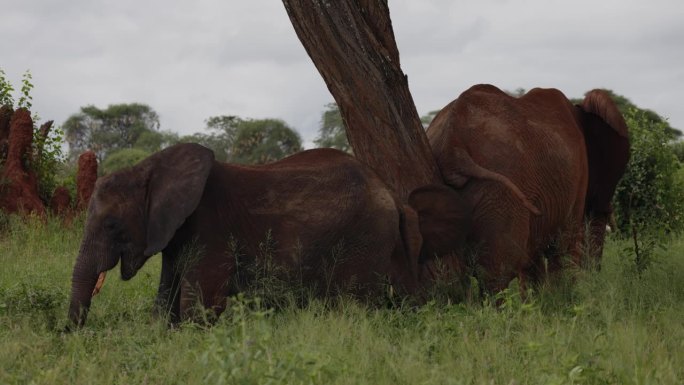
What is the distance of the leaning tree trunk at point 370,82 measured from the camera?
7.58m

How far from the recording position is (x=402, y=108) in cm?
782

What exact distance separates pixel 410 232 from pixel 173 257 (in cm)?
169

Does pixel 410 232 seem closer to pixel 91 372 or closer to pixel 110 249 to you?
pixel 110 249

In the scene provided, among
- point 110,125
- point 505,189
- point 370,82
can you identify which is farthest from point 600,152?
point 110,125

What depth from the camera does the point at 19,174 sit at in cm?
1359

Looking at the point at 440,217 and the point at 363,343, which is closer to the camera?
the point at 363,343

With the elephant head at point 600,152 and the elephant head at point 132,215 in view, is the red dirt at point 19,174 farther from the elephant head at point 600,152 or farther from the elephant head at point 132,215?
the elephant head at point 600,152


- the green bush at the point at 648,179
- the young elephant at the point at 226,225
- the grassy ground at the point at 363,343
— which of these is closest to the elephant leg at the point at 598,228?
the grassy ground at the point at 363,343

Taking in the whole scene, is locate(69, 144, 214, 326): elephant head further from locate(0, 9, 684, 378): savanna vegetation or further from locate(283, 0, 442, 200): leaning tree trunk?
locate(283, 0, 442, 200): leaning tree trunk

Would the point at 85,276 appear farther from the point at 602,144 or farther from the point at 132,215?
the point at 602,144

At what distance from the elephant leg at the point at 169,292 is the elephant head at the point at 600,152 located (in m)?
3.87

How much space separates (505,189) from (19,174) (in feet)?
27.9

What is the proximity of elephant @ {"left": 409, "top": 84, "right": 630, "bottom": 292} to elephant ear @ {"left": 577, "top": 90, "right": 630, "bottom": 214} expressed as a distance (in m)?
0.10

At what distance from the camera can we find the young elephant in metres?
6.52
